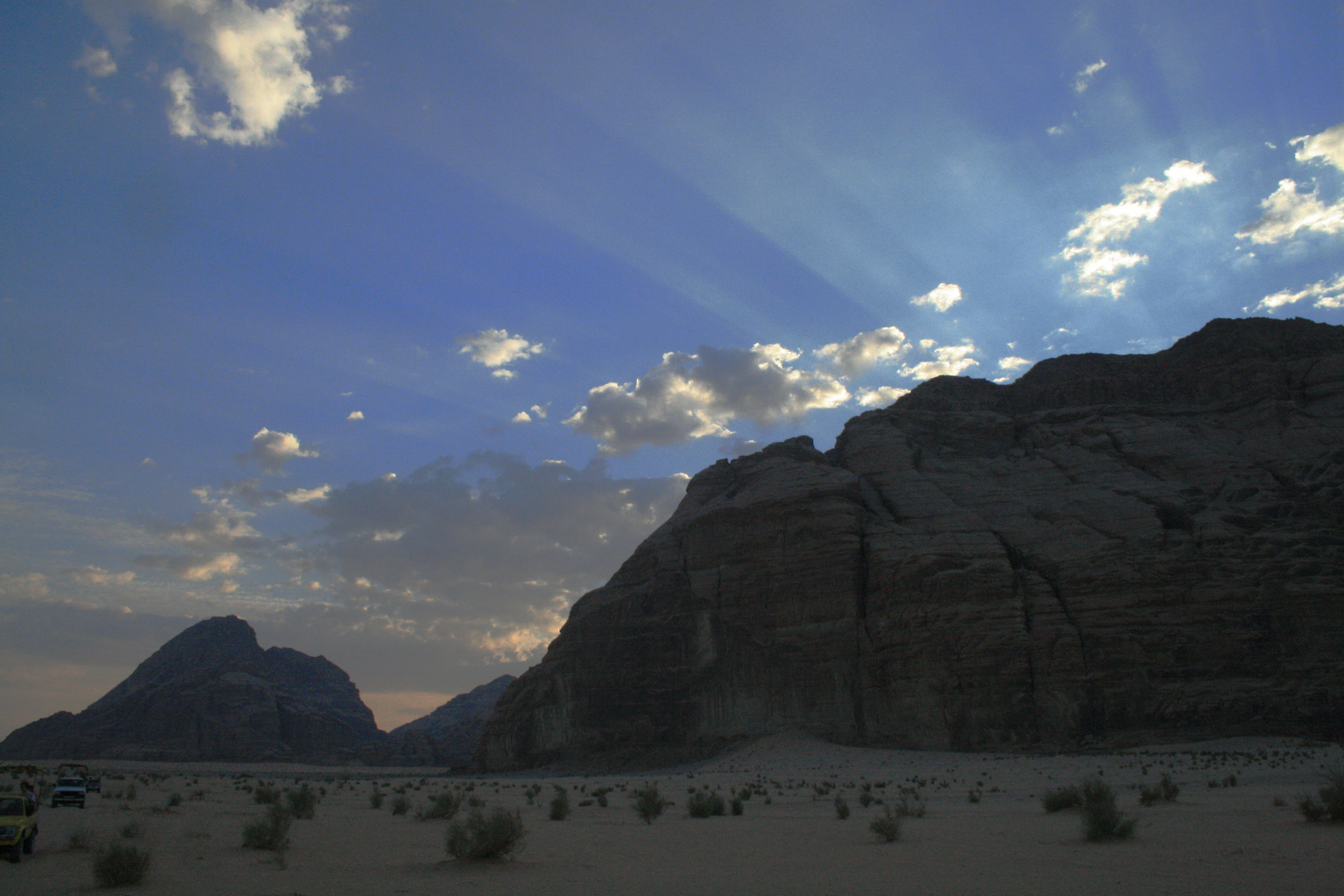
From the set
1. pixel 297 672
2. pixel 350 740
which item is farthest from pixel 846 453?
pixel 297 672

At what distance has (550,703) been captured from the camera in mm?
66375

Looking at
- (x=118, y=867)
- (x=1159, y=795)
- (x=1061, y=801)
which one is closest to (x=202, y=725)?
(x=118, y=867)

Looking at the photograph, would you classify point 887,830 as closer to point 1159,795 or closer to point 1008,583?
point 1159,795

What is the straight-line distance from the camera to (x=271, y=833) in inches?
595

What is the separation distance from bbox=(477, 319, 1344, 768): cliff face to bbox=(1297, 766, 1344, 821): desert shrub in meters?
36.6

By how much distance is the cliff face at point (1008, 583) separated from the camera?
49.8 m

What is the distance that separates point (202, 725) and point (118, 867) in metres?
118

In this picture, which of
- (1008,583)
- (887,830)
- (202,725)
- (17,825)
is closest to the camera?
(17,825)

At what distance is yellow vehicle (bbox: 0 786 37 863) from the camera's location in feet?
46.0

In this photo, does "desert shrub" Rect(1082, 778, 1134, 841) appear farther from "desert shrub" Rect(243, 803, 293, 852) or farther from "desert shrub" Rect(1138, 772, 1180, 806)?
"desert shrub" Rect(243, 803, 293, 852)

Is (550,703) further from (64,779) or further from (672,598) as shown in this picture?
(64,779)

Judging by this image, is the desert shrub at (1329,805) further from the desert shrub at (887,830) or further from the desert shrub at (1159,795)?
the desert shrub at (887,830)

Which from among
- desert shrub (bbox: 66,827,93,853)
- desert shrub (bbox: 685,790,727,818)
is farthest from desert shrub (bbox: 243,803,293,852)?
desert shrub (bbox: 685,790,727,818)

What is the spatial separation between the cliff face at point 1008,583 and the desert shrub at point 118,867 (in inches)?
1915
